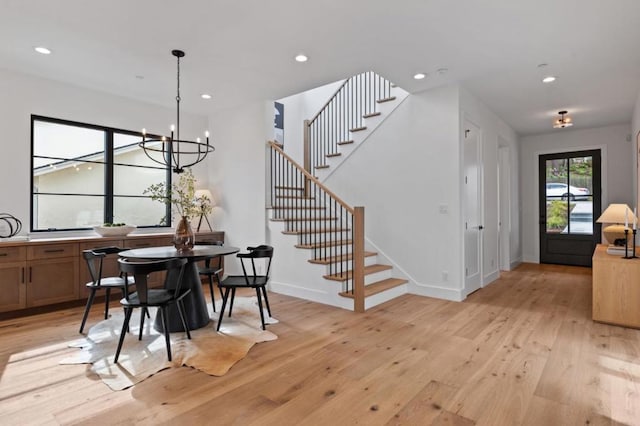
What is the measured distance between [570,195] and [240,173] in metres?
6.58

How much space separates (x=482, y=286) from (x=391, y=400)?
3.81 m

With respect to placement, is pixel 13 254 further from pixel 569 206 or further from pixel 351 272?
pixel 569 206

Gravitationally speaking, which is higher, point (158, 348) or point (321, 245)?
point (321, 245)

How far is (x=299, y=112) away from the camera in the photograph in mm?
7020

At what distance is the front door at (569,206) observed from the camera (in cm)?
707

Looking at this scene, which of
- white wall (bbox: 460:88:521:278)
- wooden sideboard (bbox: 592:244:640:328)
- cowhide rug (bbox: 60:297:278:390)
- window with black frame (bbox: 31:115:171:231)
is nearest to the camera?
cowhide rug (bbox: 60:297:278:390)

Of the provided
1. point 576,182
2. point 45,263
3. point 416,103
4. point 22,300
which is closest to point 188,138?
point 45,263

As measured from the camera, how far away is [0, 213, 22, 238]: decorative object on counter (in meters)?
4.16

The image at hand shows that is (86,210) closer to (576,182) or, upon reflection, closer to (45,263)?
(45,263)

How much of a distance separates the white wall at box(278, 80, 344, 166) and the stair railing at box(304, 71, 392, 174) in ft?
0.59

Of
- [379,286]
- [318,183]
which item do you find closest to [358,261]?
[379,286]

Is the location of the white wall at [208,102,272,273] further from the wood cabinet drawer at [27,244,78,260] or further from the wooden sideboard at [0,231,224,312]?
the wood cabinet drawer at [27,244,78,260]

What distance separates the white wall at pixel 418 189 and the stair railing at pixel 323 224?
596 mm

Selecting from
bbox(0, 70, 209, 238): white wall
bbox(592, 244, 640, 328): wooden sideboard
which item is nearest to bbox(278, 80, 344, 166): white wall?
bbox(0, 70, 209, 238): white wall
